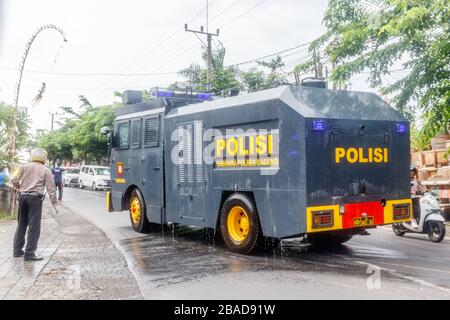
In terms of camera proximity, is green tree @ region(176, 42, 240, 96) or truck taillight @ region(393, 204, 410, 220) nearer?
truck taillight @ region(393, 204, 410, 220)

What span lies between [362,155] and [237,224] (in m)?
2.32

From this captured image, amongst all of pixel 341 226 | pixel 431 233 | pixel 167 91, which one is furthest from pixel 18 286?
pixel 431 233

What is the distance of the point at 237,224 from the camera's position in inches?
337

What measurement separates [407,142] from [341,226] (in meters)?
1.96

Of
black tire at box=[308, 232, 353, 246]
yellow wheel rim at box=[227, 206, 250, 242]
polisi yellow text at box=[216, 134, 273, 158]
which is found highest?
polisi yellow text at box=[216, 134, 273, 158]

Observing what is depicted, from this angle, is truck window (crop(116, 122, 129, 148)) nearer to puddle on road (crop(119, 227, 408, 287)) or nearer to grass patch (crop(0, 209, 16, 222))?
puddle on road (crop(119, 227, 408, 287))

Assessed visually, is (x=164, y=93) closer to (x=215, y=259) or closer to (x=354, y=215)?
(x=215, y=259)

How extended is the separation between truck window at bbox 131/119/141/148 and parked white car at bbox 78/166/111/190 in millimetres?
19480

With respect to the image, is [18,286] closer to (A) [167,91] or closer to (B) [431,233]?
(A) [167,91]

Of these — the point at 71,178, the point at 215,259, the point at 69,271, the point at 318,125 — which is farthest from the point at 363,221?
the point at 71,178

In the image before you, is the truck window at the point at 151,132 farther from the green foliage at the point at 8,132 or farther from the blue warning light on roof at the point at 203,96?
the green foliage at the point at 8,132

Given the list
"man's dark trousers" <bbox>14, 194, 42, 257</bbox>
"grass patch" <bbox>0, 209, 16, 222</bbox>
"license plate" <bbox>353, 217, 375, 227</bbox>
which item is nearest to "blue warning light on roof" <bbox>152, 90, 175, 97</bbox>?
"man's dark trousers" <bbox>14, 194, 42, 257</bbox>

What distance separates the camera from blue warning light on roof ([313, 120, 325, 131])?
7.27 m

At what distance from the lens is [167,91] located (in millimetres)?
11281
